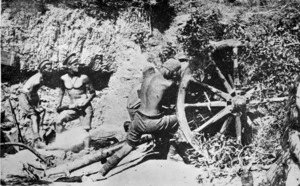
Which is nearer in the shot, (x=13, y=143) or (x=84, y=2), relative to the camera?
(x=13, y=143)

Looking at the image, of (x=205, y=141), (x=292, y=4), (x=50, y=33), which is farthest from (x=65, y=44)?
(x=292, y=4)

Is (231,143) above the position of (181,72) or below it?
below

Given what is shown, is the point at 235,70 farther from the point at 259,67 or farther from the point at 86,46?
the point at 86,46

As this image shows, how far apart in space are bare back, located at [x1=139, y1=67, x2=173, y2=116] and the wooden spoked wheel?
0.70ft

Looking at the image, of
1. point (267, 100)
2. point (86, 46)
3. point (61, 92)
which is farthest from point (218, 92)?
point (61, 92)

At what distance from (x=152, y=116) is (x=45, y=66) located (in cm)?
147

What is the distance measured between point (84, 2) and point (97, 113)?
4.61ft

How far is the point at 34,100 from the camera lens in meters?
4.58

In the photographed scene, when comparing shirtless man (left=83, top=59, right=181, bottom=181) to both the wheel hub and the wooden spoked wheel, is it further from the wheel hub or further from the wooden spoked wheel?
the wheel hub

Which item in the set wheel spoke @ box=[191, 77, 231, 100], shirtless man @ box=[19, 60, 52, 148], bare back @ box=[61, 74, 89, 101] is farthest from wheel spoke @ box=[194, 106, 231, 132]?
shirtless man @ box=[19, 60, 52, 148]

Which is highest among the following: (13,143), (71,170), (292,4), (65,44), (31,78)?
(292,4)

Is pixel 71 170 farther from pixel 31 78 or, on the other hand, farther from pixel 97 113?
pixel 31 78

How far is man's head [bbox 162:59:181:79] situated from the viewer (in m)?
4.43

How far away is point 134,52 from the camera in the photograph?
486 centimetres
